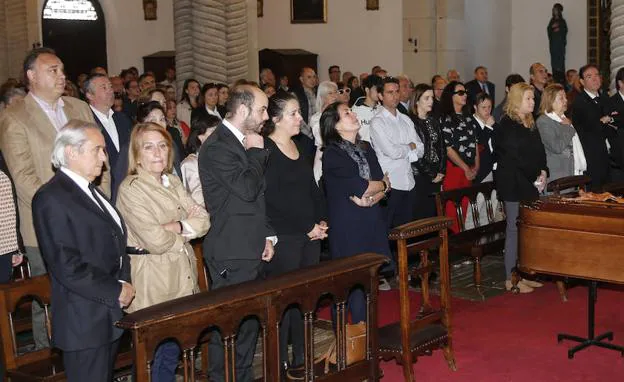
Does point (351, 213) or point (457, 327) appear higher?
point (351, 213)

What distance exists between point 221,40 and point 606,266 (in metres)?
6.61

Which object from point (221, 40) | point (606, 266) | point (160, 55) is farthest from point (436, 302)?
point (160, 55)

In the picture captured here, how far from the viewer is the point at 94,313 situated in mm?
4039

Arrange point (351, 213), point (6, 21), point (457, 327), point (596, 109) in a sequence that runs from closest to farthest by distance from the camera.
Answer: point (351, 213), point (457, 327), point (596, 109), point (6, 21)

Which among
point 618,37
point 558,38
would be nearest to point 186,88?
point 618,37

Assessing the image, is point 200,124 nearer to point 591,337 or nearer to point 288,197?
point 288,197

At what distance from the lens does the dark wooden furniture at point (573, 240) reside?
17.5 ft

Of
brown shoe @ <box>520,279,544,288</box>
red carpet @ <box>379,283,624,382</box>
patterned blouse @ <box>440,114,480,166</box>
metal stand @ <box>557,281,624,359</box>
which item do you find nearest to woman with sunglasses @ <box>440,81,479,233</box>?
patterned blouse @ <box>440,114,480,166</box>

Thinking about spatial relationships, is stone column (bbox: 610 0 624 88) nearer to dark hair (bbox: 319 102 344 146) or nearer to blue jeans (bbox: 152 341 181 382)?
dark hair (bbox: 319 102 344 146)

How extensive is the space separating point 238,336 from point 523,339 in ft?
7.27

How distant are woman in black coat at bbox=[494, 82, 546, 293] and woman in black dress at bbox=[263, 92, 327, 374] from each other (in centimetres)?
240

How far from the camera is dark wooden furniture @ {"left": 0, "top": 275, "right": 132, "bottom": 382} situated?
4.44 metres

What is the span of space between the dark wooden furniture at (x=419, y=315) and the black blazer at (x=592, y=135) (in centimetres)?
363

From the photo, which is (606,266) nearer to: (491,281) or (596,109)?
(491,281)
